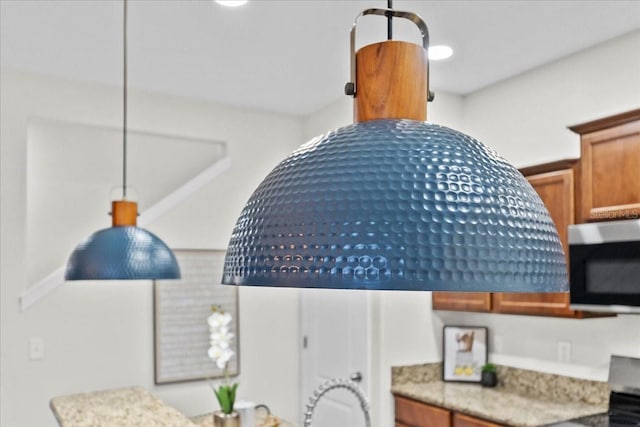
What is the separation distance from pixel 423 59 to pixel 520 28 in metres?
2.30

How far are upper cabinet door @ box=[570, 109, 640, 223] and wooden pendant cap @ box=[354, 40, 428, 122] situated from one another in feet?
6.99

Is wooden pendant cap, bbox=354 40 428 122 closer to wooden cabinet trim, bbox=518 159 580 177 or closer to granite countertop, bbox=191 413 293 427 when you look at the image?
granite countertop, bbox=191 413 293 427

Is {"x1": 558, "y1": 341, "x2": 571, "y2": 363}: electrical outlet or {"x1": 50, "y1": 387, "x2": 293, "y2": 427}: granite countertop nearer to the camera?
{"x1": 50, "y1": 387, "x2": 293, "y2": 427}: granite countertop

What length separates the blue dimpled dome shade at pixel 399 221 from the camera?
54 centimetres

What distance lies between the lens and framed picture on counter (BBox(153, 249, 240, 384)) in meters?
3.64

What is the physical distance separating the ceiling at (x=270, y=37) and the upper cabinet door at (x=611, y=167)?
52 centimetres

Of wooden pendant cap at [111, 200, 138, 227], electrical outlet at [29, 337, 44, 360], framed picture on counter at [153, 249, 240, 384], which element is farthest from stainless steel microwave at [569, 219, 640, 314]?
electrical outlet at [29, 337, 44, 360]

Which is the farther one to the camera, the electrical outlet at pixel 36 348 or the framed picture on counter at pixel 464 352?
the framed picture on counter at pixel 464 352

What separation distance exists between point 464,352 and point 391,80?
3.21 meters

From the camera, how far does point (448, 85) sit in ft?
11.8

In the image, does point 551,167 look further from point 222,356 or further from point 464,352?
point 222,356

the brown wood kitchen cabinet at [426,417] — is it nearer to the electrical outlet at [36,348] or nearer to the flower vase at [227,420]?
the flower vase at [227,420]

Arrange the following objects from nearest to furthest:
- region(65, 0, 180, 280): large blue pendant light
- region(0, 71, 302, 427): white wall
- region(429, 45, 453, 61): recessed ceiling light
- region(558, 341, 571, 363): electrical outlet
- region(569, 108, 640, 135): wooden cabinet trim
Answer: region(65, 0, 180, 280): large blue pendant light < region(569, 108, 640, 135): wooden cabinet trim < region(429, 45, 453, 61): recessed ceiling light < region(558, 341, 571, 363): electrical outlet < region(0, 71, 302, 427): white wall

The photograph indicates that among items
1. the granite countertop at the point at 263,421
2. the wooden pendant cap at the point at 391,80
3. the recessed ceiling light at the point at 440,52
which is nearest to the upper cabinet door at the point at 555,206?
the recessed ceiling light at the point at 440,52
